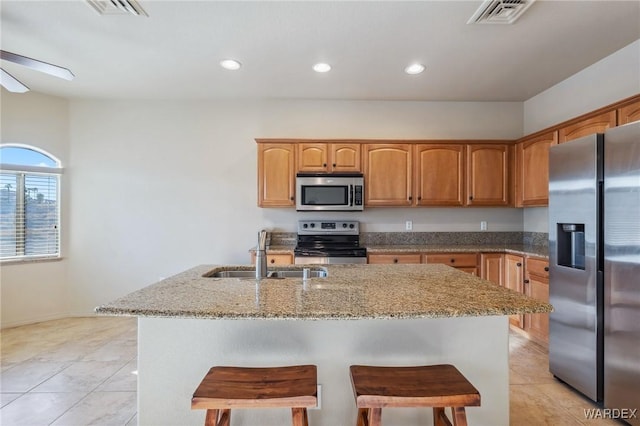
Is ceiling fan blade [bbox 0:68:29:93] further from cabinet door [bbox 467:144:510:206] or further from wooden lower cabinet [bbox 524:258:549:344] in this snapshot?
wooden lower cabinet [bbox 524:258:549:344]

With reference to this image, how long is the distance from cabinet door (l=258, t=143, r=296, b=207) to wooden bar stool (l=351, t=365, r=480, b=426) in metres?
2.53

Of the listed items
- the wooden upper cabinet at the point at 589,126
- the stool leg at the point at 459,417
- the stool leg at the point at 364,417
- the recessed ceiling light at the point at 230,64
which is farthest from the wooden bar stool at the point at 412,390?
the recessed ceiling light at the point at 230,64

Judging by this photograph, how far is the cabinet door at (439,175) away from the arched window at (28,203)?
4433 mm

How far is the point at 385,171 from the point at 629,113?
2056mm

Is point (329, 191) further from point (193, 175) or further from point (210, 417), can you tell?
point (210, 417)

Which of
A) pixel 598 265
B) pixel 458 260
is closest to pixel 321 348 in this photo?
pixel 598 265

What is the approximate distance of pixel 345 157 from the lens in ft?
11.9

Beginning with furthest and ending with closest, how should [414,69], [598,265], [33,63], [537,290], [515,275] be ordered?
[515,275] < [414,69] < [537,290] < [33,63] < [598,265]

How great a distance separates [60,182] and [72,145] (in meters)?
0.49

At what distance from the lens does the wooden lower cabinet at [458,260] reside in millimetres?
3324

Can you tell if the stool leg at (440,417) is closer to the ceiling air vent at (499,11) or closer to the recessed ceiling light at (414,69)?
the ceiling air vent at (499,11)

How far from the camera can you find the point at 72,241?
12.8ft

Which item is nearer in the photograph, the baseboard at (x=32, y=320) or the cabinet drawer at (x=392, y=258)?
the cabinet drawer at (x=392, y=258)

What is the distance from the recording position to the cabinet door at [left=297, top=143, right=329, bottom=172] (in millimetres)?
3604
